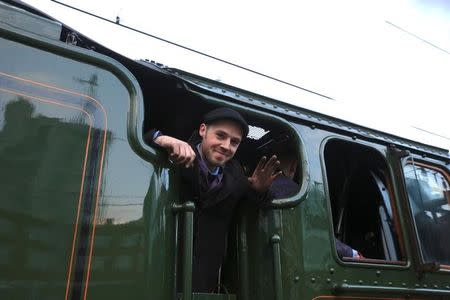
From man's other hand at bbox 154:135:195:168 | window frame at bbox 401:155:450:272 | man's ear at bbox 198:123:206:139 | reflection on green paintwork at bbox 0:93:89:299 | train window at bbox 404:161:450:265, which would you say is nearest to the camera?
reflection on green paintwork at bbox 0:93:89:299

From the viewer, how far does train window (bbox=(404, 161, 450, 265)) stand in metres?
2.90

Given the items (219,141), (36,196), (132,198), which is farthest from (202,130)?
(36,196)

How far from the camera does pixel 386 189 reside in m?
3.03

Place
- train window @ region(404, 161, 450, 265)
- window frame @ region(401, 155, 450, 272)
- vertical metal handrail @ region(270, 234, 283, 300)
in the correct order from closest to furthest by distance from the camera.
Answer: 1. vertical metal handrail @ region(270, 234, 283, 300)
2. window frame @ region(401, 155, 450, 272)
3. train window @ region(404, 161, 450, 265)

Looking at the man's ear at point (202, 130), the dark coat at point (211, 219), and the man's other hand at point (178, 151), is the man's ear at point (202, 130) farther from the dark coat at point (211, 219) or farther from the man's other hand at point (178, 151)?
the man's other hand at point (178, 151)

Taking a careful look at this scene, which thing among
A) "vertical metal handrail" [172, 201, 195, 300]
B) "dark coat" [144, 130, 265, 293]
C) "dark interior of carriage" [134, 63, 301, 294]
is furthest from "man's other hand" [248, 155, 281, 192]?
"vertical metal handrail" [172, 201, 195, 300]

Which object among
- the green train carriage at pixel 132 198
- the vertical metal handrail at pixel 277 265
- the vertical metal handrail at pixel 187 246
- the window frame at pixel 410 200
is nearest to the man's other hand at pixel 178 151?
the green train carriage at pixel 132 198

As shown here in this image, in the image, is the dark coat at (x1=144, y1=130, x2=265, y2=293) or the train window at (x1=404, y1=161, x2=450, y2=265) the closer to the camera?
the dark coat at (x1=144, y1=130, x2=265, y2=293)

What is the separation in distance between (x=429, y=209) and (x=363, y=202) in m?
0.58

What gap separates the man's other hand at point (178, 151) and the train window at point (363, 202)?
117 cm

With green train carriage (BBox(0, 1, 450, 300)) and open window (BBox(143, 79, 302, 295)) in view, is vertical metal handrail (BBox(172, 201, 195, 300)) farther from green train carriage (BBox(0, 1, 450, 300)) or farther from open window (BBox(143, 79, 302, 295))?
open window (BBox(143, 79, 302, 295))

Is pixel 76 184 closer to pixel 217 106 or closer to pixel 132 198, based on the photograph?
pixel 132 198

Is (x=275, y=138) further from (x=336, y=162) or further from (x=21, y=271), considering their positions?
(x=21, y=271)

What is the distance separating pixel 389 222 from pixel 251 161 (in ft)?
3.20
